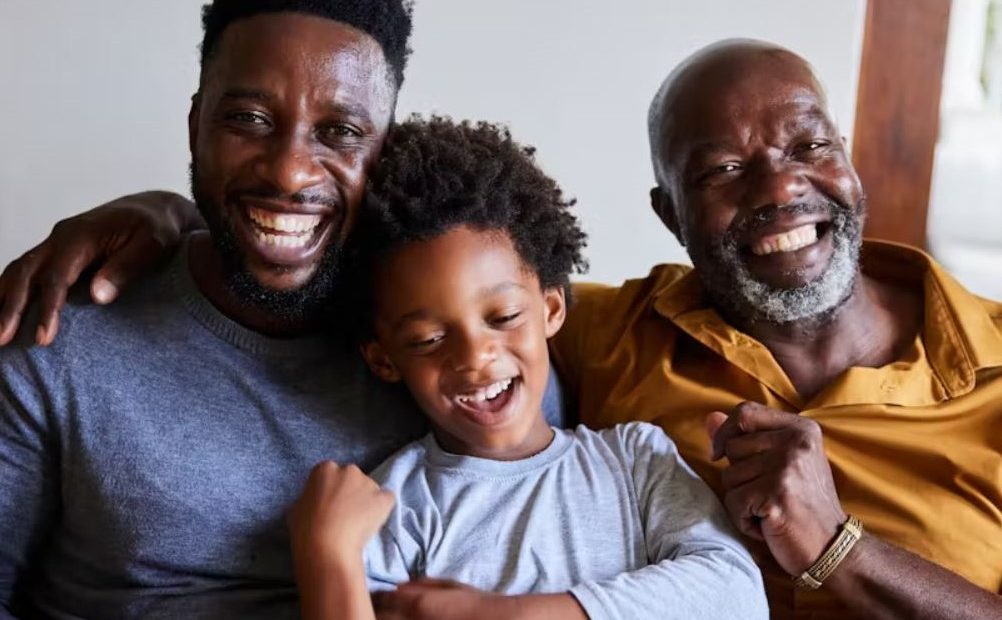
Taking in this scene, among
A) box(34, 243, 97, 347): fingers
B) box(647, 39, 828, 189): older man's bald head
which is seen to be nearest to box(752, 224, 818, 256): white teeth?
box(647, 39, 828, 189): older man's bald head

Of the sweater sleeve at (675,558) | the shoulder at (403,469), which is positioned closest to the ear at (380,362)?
the shoulder at (403,469)

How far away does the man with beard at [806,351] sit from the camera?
137 cm

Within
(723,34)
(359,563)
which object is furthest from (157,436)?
(723,34)

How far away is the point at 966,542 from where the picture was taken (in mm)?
1459

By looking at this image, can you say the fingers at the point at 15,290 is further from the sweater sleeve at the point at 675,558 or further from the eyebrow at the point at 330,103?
the sweater sleeve at the point at 675,558

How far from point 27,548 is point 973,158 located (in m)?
2.32

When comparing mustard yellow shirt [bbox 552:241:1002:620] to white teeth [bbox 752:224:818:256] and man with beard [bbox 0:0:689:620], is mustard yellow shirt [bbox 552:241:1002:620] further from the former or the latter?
man with beard [bbox 0:0:689:620]

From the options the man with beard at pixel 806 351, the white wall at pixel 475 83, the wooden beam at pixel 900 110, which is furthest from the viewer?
the wooden beam at pixel 900 110

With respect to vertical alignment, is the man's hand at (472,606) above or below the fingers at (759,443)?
below

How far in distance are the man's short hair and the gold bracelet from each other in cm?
87

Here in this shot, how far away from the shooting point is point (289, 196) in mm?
1304

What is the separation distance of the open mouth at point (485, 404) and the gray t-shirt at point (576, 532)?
7cm

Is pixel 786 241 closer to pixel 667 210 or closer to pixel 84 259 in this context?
pixel 667 210

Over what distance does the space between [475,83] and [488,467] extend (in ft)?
3.95
